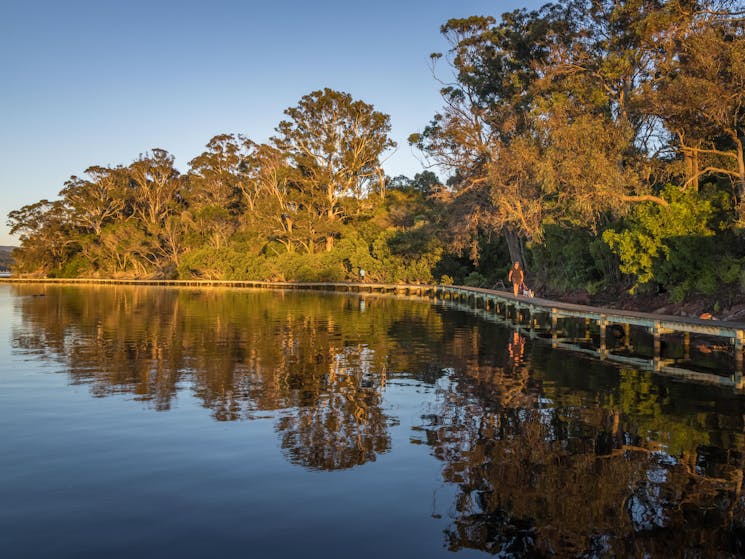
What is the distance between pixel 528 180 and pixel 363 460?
23.1 meters

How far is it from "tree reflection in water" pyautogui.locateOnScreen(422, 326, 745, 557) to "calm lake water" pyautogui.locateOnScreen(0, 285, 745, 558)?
25 mm

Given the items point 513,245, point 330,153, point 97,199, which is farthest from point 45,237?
point 513,245

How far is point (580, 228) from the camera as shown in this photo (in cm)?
2992

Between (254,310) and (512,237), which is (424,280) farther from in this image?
(254,310)

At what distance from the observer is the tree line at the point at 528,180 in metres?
20.9

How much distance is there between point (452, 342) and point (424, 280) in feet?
103

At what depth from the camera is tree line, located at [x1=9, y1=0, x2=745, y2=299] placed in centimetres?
2086

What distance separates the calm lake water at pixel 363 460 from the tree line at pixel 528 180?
9512mm

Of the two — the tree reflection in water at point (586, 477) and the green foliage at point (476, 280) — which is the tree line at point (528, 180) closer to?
the green foliage at point (476, 280)

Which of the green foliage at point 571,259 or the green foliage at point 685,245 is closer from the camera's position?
the green foliage at point 685,245

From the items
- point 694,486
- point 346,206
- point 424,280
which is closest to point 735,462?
point 694,486

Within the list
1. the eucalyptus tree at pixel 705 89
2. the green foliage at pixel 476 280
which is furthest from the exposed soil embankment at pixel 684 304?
the green foliage at pixel 476 280

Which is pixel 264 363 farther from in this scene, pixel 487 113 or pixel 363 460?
pixel 487 113

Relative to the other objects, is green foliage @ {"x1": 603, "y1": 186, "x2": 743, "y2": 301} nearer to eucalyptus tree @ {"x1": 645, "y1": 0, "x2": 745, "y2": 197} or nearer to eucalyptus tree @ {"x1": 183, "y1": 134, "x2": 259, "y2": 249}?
eucalyptus tree @ {"x1": 645, "y1": 0, "x2": 745, "y2": 197}
